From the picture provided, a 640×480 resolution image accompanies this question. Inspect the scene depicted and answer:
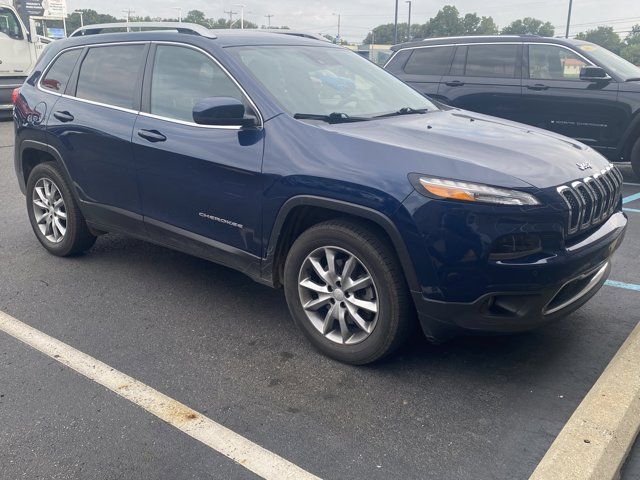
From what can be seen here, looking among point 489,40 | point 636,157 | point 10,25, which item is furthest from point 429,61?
point 10,25

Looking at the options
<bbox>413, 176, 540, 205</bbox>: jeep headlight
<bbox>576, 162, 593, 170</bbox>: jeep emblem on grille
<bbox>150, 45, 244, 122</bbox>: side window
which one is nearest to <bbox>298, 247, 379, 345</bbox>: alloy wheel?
<bbox>413, 176, 540, 205</bbox>: jeep headlight

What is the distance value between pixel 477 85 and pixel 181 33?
575 centimetres

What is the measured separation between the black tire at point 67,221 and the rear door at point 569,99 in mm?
6161

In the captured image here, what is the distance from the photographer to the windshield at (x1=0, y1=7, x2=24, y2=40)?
14.9 metres

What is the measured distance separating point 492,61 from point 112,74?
5986 millimetres

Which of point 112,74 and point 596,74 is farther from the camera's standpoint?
point 596,74

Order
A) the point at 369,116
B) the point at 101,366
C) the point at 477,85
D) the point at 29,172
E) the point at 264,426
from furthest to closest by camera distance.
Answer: the point at 477,85 < the point at 29,172 < the point at 369,116 < the point at 101,366 < the point at 264,426

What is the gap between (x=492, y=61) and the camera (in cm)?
901

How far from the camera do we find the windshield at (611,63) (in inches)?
325

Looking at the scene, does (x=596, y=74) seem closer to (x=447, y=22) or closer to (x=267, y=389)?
(x=267, y=389)

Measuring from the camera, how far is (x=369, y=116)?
13.1 ft

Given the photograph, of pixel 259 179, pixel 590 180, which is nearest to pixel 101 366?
pixel 259 179

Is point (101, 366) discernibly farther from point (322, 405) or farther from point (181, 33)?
point (181, 33)

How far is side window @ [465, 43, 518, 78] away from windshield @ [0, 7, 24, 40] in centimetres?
1117
